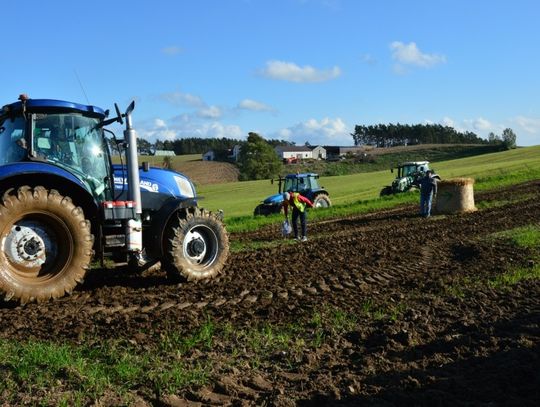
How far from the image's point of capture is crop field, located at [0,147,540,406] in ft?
12.8

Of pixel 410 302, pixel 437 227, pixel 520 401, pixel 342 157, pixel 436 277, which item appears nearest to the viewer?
pixel 520 401

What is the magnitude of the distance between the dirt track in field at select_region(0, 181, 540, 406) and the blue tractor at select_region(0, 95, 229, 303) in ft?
1.29

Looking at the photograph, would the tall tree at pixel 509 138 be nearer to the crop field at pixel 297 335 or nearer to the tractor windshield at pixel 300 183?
the tractor windshield at pixel 300 183

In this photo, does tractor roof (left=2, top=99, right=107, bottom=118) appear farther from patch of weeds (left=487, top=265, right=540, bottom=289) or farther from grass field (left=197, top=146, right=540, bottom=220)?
Answer: grass field (left=197, top=146, right=540, bottom=220)

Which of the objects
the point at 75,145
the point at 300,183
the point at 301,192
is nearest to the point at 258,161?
the point at 300,183

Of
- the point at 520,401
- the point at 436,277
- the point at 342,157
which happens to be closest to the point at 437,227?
the point at 436,277

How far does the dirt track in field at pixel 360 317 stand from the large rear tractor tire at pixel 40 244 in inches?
9.9

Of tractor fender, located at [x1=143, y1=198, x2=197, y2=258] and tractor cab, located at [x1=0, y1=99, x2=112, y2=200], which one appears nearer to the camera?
tractor cab, located at [x1=0, y1=99, x2=112, y2=200]

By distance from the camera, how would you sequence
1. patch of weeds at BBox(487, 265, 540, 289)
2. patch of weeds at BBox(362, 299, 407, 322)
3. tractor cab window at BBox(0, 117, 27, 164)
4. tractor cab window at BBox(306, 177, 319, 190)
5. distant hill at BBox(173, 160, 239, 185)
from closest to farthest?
1. patch of weeds at BBox(362, 299, 407, 322)
2. tractor cab window at BBox(0, 117, 27, 164)
3. patch of weeds at BBox(487, 265, 540, 289)
4. tractor cab window at BBox(306, 177, 319, 190)
5. distant hill at BBox(173, 160, 239, 185)

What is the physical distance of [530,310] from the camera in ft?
19.3

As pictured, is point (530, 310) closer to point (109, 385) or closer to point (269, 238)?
point (109, 385)

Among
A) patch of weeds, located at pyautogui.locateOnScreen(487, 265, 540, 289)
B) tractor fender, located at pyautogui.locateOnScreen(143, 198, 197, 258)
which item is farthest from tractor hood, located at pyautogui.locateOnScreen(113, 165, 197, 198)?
patch of weeds, located at pyautogui.locateOnScreen(487, 265, 540, 289)

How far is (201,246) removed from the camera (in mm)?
8445

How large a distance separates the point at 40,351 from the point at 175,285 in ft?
10.9
